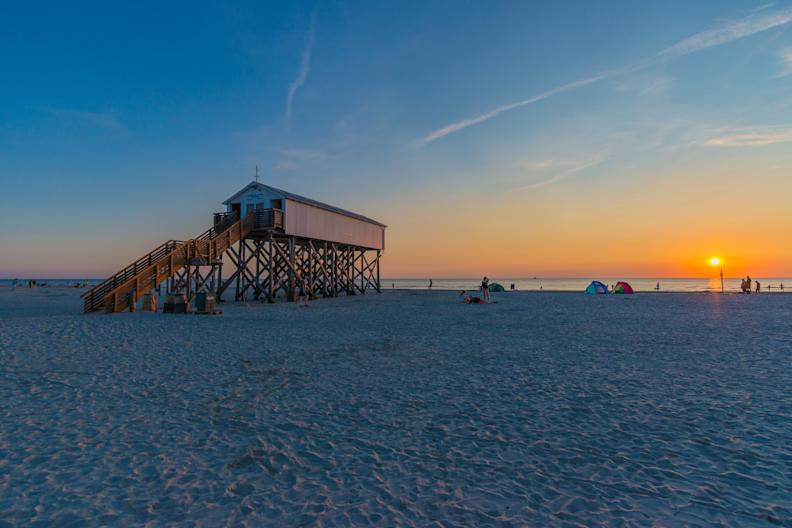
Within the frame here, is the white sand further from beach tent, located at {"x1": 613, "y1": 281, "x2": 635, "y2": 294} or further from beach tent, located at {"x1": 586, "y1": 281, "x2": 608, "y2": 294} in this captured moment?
beach tent, located at {"x1": 613, "y1": 281, "x2": 635, "y2": 294}

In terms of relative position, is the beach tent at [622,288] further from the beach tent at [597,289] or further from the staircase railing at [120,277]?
the staircase railing at [120,277]

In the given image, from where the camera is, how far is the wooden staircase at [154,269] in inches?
811

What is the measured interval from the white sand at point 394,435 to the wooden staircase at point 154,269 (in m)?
9.00

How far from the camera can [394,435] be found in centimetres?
575

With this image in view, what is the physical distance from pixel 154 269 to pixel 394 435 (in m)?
20.9

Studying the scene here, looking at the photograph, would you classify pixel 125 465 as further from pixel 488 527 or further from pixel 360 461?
pixel 488 527

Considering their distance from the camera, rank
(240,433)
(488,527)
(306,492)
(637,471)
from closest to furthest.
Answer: (488,527), (306,492), (637,471), (240,433)

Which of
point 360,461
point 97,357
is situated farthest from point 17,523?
point 97,357

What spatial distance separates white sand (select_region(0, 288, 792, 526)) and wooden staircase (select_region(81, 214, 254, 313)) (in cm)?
900

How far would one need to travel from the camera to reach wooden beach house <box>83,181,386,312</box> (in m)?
21.9

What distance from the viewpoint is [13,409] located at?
21.9 feet

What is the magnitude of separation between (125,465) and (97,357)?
23.6ft

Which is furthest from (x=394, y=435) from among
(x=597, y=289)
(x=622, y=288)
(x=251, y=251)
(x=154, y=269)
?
(x=622, y=288)

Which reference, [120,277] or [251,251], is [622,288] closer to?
[251,251]
